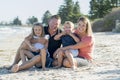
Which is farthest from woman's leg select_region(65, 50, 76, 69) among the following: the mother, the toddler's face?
the toddler's face

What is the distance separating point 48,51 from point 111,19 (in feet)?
107

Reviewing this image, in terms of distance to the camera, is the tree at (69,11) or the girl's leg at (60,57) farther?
the tree at (69,11)

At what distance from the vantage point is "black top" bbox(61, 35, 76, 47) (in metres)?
10.6

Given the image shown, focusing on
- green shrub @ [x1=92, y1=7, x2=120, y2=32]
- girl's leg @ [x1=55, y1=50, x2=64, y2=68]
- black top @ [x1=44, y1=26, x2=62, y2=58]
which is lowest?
green shrub @ [x1=92, y1=7, x2=120, y2=32]

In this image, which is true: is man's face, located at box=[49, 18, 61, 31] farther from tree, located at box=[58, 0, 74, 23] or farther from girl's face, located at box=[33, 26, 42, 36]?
tree, located at box=[58, 0, 74, 23]

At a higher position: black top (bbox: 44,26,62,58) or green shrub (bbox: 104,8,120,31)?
black top (bbox: 44,26,62,58)

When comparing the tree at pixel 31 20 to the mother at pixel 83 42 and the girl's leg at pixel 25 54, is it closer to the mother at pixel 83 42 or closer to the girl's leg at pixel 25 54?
the mother at pixel 83 42

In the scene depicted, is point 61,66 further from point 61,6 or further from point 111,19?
point 61,6

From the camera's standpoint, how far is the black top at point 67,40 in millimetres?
10625

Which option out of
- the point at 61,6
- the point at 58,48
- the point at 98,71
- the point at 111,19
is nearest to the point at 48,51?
the point at 58,48

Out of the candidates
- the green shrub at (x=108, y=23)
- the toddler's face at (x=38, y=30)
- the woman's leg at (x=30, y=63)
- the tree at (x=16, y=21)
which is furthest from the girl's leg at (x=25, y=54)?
the tree at (x=16, y=21)

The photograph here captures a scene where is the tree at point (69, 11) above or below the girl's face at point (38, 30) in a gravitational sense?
below

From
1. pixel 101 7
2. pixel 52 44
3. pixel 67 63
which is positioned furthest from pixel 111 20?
pixel 67 63

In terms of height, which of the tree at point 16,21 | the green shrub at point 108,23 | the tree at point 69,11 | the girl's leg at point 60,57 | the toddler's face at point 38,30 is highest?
the toddler's face at point 38,30
